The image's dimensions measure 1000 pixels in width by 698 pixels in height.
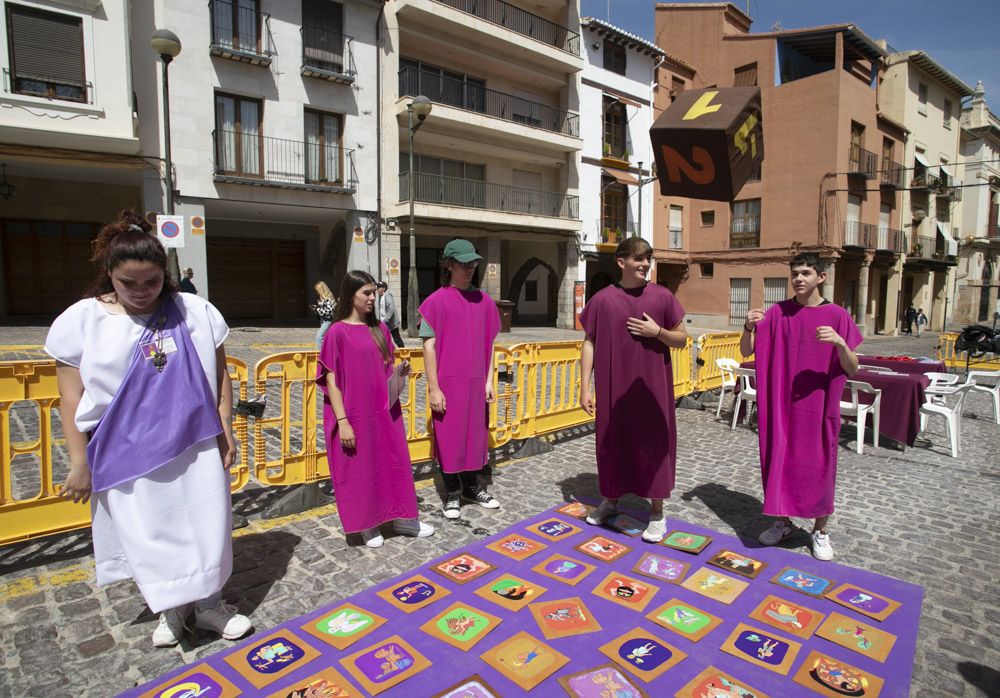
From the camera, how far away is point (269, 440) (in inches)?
252

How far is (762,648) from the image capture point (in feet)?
8.66

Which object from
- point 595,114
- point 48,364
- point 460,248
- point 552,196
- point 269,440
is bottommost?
point 269,440

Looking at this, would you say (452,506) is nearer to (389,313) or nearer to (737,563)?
(737,563)

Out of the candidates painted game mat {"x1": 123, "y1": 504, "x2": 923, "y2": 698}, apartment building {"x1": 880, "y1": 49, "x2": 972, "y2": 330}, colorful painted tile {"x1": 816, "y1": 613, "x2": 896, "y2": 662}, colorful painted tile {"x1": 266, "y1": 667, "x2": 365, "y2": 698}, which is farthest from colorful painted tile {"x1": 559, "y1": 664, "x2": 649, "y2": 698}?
apartment building {"x1": 880, "y1": 49, "x2": 972, "y2": 330}

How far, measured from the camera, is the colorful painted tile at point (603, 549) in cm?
357

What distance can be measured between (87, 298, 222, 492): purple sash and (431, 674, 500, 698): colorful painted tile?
150 centimetres

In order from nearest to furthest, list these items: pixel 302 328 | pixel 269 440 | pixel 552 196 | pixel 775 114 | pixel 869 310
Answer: pixel 269 440 → pixel 302 328 → pixel 552 196 → pixel 775 114 → pixel 869 310

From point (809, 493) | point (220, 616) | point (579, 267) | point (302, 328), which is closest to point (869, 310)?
point (579, 267)

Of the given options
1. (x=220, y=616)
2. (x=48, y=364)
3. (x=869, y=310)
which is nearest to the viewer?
(x=220, y=616)

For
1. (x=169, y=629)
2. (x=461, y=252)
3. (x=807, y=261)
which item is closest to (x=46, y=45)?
(x=461, y=252)

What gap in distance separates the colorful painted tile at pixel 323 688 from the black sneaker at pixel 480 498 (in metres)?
2.11

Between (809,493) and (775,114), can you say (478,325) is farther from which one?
(775,114)

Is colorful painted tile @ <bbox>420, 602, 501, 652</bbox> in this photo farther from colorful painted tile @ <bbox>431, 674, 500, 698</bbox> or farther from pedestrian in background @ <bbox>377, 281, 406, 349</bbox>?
pedestrian in background @ <bbox>377, 281, 406, 349</bbox>

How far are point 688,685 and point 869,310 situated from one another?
112 feet
